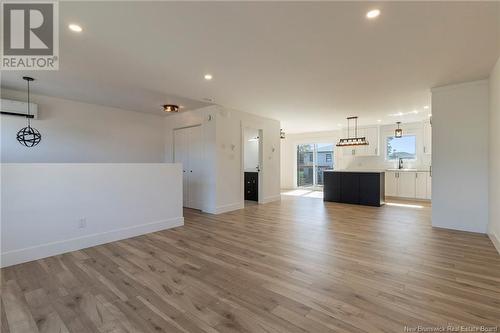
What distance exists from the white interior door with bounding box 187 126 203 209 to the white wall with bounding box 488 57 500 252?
204 inches

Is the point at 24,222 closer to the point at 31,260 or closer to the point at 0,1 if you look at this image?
the point at 31,260

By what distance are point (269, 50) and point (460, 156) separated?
3753 millimetres

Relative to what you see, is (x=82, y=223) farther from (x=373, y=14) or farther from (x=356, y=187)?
(x=356, y=187)

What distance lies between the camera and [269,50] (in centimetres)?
276

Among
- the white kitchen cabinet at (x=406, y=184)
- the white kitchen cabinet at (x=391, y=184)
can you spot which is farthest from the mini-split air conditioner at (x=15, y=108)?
the white kitchen cabinet at (x=406, y=184)

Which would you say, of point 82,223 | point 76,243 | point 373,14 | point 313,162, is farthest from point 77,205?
point 313,162

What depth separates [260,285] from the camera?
2.24m

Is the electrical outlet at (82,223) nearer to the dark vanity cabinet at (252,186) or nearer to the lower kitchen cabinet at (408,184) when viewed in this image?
the dark vanity cabinet at (252,186)

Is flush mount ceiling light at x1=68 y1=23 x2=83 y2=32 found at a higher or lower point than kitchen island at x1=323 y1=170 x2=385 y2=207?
higher

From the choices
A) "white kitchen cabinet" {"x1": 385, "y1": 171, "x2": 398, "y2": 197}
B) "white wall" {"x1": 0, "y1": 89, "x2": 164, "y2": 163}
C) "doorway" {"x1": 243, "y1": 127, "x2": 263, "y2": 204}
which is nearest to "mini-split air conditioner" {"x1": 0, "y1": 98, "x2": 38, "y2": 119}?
"white wall" {"x1": 0, "y1": 89, "x2": 164, "y2": 163}

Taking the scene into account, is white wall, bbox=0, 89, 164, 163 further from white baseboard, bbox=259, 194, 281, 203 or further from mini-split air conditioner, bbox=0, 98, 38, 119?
white baseboard, bbox=259, 194, 281, 203

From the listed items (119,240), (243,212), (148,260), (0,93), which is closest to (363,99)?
(243,212)

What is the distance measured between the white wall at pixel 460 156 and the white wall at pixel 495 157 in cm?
24

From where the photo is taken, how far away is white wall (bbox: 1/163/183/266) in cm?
286
